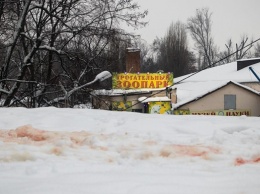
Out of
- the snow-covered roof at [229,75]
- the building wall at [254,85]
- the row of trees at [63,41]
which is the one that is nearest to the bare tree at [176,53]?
the snow-covered roof at [229,75]

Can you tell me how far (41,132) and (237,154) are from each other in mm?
2923

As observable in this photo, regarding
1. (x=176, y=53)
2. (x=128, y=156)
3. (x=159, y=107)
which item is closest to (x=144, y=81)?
(x=159, y=107)

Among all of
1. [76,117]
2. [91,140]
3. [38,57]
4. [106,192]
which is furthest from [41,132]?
[38,57]

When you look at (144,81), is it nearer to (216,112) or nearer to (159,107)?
(159,107)

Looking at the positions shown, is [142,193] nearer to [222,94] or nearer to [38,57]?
[38,57]

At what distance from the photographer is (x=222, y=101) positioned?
75.7ft

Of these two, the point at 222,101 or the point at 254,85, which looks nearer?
the point at 222,101

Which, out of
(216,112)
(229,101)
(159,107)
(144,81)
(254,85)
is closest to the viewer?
(144,81)

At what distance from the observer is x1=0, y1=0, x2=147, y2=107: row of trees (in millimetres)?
10617

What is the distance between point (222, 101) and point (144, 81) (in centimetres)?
606

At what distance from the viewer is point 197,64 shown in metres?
62.5

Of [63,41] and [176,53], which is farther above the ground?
[176,53]

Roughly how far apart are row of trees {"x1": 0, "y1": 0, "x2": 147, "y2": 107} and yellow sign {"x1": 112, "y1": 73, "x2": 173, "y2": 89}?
24.6 ft

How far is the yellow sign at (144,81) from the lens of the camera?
68.4 ft
